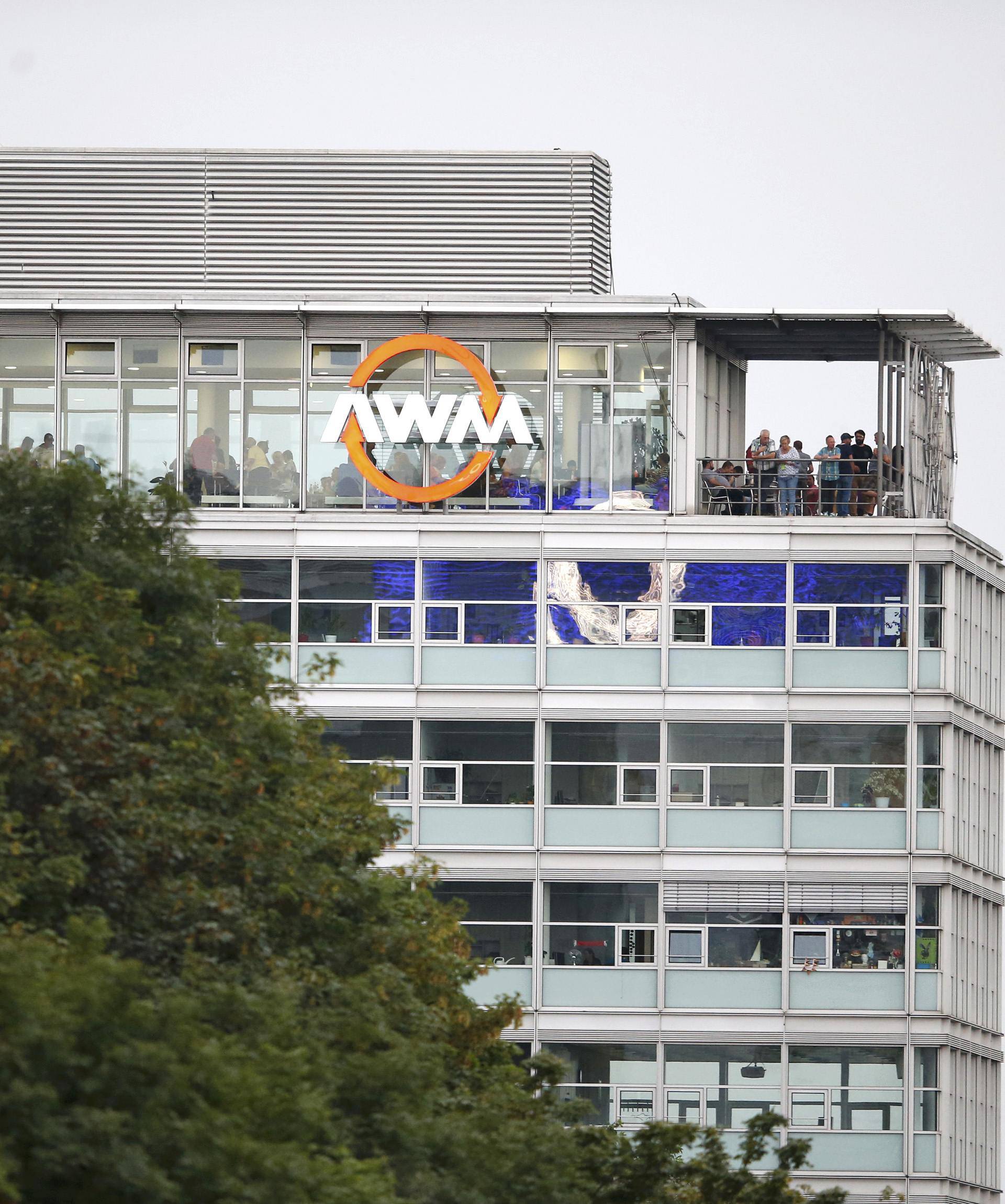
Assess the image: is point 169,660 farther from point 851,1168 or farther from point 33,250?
point 33,250

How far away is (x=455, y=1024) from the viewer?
138ft

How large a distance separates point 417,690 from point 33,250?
13.6 meters

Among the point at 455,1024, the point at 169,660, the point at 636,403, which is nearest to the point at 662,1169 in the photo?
the point at 455,1024

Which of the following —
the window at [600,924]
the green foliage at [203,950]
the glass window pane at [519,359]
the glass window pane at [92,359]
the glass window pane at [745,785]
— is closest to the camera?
the green foliage at [203,950]

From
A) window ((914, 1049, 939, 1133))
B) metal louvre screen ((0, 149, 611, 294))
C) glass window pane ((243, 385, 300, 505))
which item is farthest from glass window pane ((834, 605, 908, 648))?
glass window pane ((243, 385, 300, 505))

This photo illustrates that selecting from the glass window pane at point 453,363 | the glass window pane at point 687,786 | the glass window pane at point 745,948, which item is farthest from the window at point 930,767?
the glass window pane at point 453,363

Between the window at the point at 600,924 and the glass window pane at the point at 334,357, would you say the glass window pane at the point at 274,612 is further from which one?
the window at the point at 600,924

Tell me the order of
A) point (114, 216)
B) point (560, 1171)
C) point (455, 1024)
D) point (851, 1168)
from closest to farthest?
1. point (560, 1171)
2. point (455, 1024)
3. point (851, 1168)
4. point (114, 216)

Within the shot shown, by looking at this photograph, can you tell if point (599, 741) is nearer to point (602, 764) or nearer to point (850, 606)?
point (602, 764)

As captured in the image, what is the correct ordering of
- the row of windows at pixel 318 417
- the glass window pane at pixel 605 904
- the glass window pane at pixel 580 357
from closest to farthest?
1. the glass window pane at pixel 605 904
2. the row of windows at pixel 318 417
3. the glass window pane at pixel 580 357

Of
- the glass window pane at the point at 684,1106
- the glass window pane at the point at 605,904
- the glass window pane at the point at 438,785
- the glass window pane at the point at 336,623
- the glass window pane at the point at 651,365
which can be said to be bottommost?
the glass window pane at the point at 684,1106

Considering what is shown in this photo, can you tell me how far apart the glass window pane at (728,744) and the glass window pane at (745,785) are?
5.3 inches

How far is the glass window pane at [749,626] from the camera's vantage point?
207ft

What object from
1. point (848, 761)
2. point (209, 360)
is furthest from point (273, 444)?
point (848, 761)
